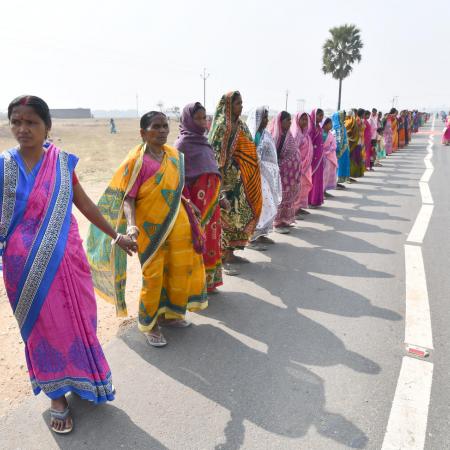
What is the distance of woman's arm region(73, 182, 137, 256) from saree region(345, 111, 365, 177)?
9545 mm

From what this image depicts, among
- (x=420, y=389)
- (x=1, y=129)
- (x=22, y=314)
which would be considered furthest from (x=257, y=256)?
(x=1, y=129)

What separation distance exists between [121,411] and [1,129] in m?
36.0

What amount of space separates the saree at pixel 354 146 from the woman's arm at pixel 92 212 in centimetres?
954

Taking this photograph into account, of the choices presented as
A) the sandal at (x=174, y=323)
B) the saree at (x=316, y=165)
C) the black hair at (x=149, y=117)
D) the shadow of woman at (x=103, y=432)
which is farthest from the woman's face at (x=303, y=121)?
the shadow of woman at (x=103, y=432)

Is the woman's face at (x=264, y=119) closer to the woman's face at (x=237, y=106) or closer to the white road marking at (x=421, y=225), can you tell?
the woman's face at (x=237, y=106)

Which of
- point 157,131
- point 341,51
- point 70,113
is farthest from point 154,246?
point 70,113

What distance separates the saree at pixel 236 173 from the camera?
445cm

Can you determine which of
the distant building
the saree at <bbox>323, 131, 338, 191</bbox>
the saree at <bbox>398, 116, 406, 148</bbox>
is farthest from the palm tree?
the distant building

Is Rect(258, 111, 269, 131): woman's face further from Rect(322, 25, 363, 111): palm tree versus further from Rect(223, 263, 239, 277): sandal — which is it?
Rect(322, 25, 363, 111): palm tree

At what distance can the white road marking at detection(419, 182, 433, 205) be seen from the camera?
28.4 feet

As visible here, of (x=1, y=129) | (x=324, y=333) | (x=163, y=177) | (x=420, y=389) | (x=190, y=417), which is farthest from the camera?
(x=1, y=129)

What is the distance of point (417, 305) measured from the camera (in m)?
3.91

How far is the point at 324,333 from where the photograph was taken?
3467mm

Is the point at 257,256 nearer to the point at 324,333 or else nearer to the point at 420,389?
the point at 324,333
